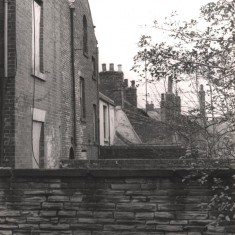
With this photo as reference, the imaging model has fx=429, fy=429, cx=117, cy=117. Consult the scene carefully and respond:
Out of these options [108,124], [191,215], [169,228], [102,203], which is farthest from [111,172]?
[108,124]

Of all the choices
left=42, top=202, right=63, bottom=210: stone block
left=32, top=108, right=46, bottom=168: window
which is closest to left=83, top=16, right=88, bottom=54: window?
left=32, top=108, right=46, bottom=168: window

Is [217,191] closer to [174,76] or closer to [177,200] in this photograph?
[177,200]

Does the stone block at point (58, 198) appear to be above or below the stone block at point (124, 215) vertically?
above

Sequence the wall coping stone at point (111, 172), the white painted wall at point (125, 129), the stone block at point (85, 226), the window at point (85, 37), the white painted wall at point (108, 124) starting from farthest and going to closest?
1. the white painted wall at point (125, 129)
2. the white painted wall at point (108, 124)
3. the window at point (85, 37)
4. the stone block at point (85, 226)
5. the wall coping stone at point (111, 172)

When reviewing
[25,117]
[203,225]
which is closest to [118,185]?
[203,225]

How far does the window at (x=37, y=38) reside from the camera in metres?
12.2

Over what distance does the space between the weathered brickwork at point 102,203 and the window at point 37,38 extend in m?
5.75

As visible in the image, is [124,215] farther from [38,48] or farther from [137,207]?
[38,48]

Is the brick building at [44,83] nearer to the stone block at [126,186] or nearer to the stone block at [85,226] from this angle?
the stone block at [85,226]

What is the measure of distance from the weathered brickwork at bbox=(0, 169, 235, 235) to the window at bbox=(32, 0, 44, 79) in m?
5.75

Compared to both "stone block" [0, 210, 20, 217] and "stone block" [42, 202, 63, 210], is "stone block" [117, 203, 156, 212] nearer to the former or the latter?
"stone block" [42, 202, 63, 210]

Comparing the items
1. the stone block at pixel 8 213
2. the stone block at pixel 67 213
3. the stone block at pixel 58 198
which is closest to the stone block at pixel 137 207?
the stone block at pixel 67 213

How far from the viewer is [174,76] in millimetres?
6262

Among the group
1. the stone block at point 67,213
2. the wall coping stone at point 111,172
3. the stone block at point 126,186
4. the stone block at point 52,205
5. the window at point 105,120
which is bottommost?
the stone block at point 67,213
